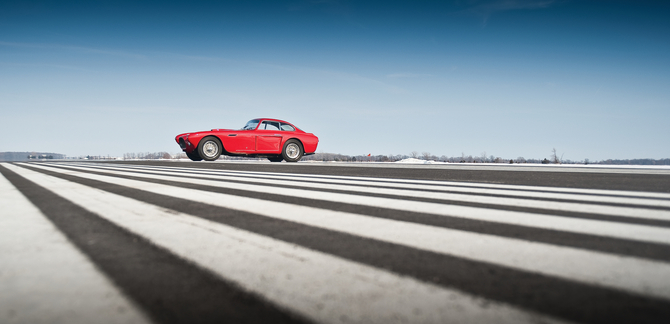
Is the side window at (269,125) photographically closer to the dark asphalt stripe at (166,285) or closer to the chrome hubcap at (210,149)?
the chrome hubcap at (210,149)

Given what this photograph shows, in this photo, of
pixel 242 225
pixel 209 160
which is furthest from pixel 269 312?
pixel 209 160

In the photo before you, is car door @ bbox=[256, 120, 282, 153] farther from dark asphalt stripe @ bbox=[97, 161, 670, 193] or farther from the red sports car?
dark asphalt stripe @ bbox=[97, 161, 670, 193]

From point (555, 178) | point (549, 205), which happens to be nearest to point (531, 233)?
point (549, 205)

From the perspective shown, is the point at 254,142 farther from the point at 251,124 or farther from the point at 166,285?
the point at 166,285

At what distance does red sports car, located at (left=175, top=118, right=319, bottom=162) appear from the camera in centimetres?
1177

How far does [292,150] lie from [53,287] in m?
12.0

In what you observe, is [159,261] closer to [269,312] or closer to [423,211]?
[269,312]

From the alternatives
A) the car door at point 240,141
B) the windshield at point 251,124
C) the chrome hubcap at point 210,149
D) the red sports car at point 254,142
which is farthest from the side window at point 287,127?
the chrome hubcap at point 210,149

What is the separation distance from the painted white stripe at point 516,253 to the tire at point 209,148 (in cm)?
1024

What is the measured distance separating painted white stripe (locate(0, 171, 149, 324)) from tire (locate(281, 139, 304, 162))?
11.2 meters

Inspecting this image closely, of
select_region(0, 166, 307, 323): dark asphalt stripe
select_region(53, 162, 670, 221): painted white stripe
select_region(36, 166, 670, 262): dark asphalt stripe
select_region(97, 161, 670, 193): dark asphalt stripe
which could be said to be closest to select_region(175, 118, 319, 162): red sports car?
select_region(97, 161, 670, 193): dark asphalt stripe

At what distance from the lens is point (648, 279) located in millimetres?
1172

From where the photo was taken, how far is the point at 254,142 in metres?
12.3

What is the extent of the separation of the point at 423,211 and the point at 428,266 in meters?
1.15
